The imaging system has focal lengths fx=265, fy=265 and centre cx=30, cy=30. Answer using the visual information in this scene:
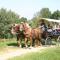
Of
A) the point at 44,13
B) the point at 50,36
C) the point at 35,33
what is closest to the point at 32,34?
the point at 35,33

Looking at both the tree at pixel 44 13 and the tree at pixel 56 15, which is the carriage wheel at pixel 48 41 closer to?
the tree at pixel 56 15

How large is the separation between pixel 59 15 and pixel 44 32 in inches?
1720

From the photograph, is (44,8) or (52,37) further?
(44,8)

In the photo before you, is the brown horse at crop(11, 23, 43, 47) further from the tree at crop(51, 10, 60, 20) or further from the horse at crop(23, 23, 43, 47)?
the tree at crop(51, 10, 60, 20)

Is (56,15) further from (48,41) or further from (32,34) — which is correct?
(32,34)


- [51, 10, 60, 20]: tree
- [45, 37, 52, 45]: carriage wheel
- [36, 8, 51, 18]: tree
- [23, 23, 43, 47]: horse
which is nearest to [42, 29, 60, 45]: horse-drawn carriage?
[45, 37, 52, 45]: carriage wheel

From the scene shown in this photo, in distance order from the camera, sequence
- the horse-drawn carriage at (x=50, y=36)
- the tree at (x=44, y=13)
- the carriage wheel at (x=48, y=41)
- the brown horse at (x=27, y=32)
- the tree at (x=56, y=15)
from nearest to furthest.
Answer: the brown horse at (x=27, y=32), the horse-drawn carriage at (x=50, y=36), the carriage wheel at (x=48, y=41), the tree at (x=56, y=15), the tree at (x=44, y=13)

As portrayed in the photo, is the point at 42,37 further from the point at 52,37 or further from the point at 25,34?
the point at 25,34

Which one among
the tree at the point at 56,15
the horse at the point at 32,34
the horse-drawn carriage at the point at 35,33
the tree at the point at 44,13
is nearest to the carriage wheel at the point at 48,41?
the horse-drawn carriage at the point at 35,33

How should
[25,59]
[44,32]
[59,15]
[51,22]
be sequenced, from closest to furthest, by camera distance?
[25,59], [44,32], [51,22], [59,15]

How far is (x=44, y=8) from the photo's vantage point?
74000 mm

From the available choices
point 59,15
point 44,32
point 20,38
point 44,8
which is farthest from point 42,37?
point 44,8

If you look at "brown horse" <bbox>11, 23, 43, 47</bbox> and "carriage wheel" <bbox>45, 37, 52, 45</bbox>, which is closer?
"brown horse" <bbox>11, 23, 43, 47</bbox>

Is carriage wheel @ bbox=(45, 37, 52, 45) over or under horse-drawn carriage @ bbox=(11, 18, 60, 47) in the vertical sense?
under
